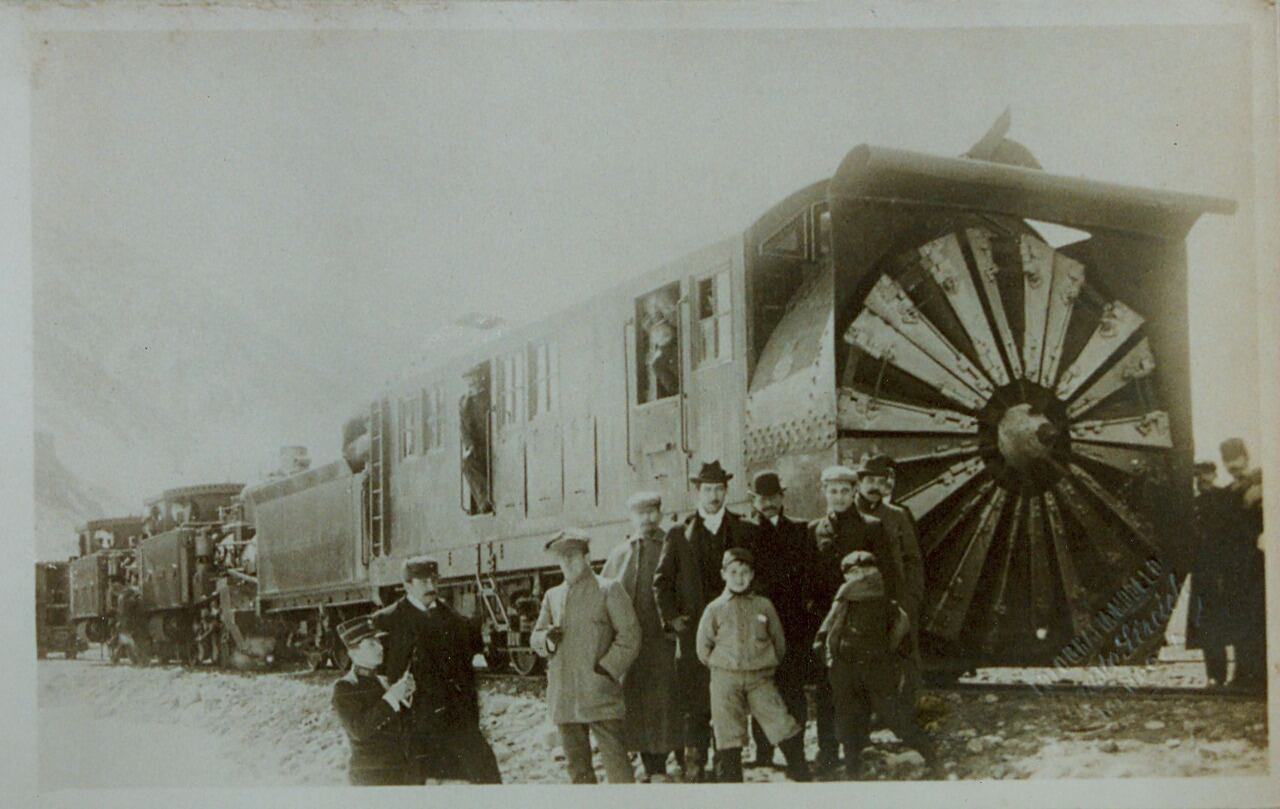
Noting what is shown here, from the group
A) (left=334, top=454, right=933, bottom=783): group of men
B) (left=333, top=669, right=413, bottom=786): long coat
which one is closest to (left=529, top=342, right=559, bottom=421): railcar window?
(left=334, top=454, right=933, bottom=783): group of men

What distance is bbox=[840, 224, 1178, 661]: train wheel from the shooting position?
419 cm

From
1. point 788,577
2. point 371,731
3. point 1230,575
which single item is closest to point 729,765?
point 788,577

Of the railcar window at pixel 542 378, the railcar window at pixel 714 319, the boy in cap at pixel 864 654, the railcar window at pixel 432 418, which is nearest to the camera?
the boy in cap at pixel 864 654

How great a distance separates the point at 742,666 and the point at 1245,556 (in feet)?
6.46

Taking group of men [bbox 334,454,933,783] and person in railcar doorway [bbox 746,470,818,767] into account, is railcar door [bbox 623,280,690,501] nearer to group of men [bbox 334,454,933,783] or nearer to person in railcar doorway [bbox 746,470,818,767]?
group of men [bbox 334,454,933,783]

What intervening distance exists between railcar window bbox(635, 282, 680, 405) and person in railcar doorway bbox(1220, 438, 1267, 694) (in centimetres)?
207

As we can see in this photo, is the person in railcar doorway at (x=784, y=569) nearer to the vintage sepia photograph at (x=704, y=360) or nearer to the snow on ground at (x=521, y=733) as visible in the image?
the vintage sepia photograph at (x=704, y=360)

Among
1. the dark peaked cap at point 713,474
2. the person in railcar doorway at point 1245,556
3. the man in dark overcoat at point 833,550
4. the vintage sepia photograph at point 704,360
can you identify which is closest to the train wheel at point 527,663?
the vintage sepia photograph at point 704,360

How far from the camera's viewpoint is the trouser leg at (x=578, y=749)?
14.2ft

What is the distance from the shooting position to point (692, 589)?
4.29 metres

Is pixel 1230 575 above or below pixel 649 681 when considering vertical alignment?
above

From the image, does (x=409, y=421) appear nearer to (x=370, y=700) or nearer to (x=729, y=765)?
(x=370, y=700)

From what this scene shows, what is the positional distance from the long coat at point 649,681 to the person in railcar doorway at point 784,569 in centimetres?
37

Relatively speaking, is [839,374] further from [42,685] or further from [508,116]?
[42,685]
